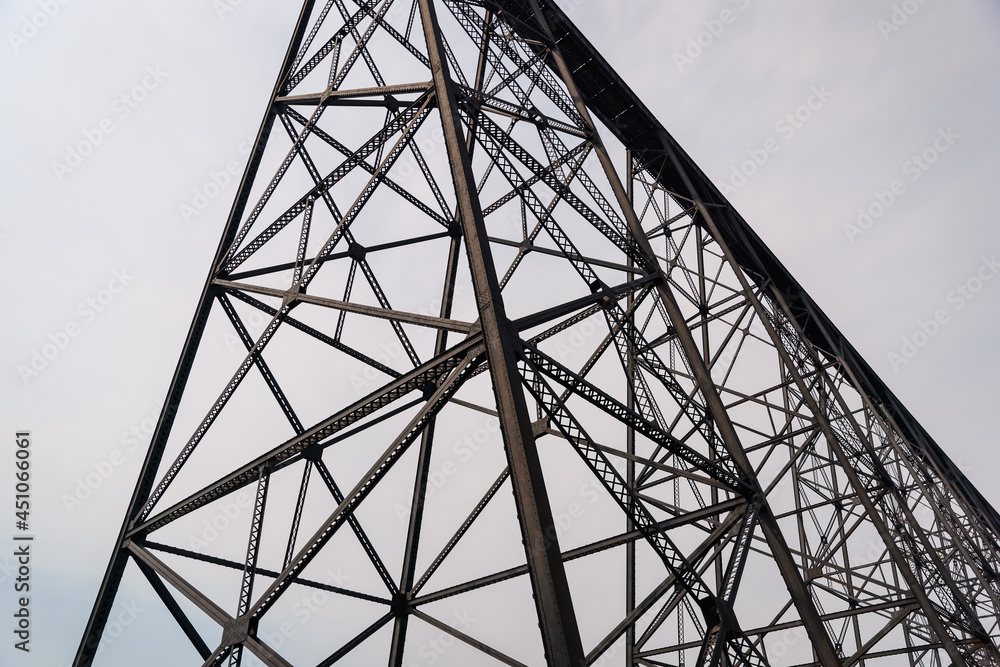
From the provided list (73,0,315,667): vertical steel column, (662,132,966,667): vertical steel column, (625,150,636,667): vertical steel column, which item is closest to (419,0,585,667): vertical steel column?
(625,150,636,667): vertical steel column

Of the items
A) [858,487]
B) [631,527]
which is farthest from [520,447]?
[858,487]

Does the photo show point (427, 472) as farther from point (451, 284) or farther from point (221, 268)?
point (221, 268)

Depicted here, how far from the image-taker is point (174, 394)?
8367 mm

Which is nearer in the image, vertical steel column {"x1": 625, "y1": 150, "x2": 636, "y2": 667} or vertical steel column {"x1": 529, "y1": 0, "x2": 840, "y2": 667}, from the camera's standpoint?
vertical steel column {"x1": 529, "y1": 0, "x2": 840, "y2": 667}

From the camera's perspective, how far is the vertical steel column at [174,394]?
730cm

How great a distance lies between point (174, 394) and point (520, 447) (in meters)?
5.52

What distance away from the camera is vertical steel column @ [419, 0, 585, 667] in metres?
4.38

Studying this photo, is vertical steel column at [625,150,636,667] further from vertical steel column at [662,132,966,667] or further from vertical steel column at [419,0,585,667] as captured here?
vertical steel column at [662,132,966,667]

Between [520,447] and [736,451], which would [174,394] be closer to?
[520,447]

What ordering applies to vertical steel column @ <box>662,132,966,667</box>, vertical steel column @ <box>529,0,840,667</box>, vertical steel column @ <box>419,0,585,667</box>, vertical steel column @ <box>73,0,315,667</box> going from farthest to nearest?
vertical steel column @ <box>662,132,966,667</box>, vertical steel column @ <box>73,0,315,667</box>, vertical steel column @ <box>529,0,840,667</box>, vertical steel column @ <box>419,0,585,667</box>

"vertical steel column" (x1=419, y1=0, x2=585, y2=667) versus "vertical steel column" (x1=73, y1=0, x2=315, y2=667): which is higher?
"vertical steel column" (x1=73, y1=0, x2=315, y2=667)

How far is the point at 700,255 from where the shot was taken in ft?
44.7

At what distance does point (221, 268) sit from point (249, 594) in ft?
14.8

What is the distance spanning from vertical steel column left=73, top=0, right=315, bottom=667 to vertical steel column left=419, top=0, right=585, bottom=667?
167 inches
